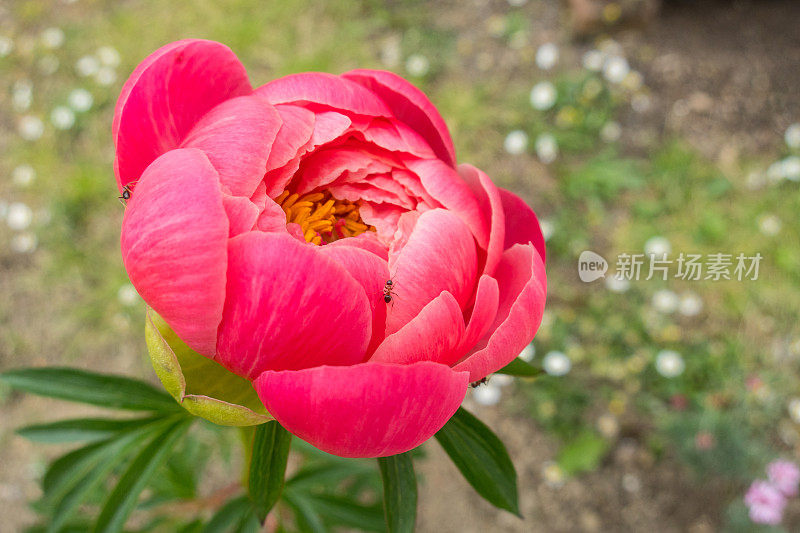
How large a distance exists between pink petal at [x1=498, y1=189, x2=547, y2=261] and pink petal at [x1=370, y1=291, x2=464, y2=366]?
0.18 meters

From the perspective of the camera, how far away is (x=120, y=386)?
101 cm

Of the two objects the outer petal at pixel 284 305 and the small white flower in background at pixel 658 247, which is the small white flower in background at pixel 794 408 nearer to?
the small white flower in background at pixel 658 247

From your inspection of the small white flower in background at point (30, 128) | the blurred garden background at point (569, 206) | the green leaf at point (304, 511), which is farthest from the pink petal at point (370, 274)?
the small white flower in background at point (30, 128)

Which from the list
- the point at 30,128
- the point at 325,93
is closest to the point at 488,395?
the point at 325,93

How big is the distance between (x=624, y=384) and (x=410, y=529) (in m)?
1.28

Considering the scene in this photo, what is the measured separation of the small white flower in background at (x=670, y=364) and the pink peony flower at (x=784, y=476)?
323mm

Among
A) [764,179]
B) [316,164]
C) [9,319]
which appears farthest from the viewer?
[764,179]

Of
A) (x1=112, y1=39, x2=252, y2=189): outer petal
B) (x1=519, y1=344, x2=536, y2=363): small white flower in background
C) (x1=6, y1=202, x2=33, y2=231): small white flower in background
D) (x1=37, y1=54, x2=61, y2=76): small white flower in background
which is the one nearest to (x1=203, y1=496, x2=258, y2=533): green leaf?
(x1=112, y1=39, x2=252, y2=189): outer petal

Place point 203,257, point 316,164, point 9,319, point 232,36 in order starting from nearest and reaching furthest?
1. point 203,257
2. point 316,164
3. point 9,319
4. point 232,36

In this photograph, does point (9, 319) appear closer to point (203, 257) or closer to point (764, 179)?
point (203, 257)

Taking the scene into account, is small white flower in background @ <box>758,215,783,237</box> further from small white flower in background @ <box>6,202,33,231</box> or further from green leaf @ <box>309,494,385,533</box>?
small white flower in background @ <box>6,202,33,231</box>

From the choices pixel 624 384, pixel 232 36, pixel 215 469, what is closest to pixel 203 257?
pixel 215 469

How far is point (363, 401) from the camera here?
622 mm

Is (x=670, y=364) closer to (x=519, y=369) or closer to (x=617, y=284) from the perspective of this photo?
(x=617, y=284)
